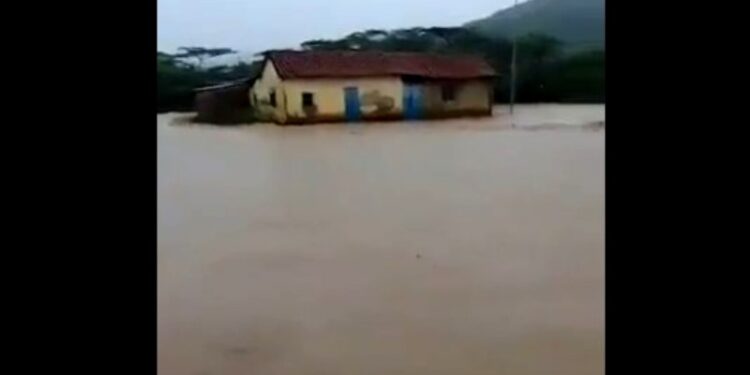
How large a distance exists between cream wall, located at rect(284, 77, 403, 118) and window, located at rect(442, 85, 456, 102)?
58 millimetres

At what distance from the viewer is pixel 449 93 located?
1.16 m

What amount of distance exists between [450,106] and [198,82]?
335 mm

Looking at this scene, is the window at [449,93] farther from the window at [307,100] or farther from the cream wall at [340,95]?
the window at [307,100]

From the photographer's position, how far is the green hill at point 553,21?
1108 mm

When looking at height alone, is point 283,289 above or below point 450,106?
below

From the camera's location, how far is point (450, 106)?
1165 millimetres

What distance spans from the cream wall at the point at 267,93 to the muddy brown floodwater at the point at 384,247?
0.02m

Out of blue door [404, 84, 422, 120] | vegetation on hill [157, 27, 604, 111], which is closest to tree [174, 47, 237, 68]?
vegetation on hill [157, 27, 604, 111]

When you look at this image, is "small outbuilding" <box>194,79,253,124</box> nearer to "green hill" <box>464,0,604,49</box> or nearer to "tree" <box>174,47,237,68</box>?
"tree" <box>174,47,237,68</box>

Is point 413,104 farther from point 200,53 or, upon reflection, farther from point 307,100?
point 200,53
